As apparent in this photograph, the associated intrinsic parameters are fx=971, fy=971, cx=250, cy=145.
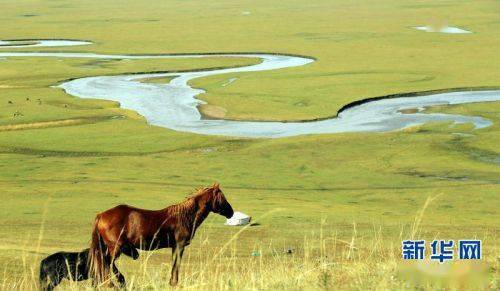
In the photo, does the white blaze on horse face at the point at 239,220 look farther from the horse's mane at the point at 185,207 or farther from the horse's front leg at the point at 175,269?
the horse's front leg at the point at 175,269

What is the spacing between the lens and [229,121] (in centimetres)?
3275

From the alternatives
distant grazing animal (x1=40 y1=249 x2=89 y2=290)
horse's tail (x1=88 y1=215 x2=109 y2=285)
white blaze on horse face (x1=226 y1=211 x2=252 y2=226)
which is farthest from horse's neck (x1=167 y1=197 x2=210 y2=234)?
white blaze on horse face (x1=226 y1=211 x2=252 y2=226)

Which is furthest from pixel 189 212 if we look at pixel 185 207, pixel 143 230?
pixel 143 230

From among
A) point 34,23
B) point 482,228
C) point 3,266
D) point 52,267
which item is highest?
point 52,267

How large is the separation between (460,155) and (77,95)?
59.6 feet

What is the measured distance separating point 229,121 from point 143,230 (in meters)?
24.6

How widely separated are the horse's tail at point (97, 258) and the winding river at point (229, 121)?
69.9ft

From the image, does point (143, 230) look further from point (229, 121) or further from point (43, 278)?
point (229, 121)

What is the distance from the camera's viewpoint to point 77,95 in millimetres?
38812

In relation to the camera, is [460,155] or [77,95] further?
[77,95]

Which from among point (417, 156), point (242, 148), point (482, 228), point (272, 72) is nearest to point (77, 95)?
point (272, 72)

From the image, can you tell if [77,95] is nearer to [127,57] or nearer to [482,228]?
[127,57]

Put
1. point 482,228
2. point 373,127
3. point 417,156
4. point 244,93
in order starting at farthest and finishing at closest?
→ point 244,93
point 373,127
point 417,156
point 482,228

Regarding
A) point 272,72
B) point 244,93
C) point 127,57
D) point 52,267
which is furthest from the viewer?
point 127,57
